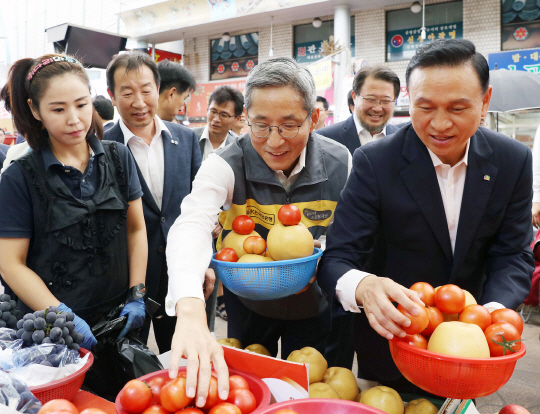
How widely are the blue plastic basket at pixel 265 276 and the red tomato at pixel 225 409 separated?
387 millimetres

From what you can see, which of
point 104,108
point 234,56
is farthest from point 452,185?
point 234,56

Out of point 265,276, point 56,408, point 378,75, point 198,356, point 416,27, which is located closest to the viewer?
point 56,408

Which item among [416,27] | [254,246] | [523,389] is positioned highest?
[416,27]

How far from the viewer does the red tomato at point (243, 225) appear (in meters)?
1.53

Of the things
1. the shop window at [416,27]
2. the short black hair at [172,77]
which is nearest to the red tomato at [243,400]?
the short black hair at [172,77]

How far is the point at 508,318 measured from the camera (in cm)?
99

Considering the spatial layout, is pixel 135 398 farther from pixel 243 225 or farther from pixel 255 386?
pixel 243 225

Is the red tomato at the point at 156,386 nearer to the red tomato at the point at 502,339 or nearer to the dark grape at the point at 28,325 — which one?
the dark grape at the point at 28,325

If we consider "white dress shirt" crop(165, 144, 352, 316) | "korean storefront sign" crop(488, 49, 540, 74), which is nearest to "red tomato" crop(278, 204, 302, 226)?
"white dress shirt" crop(165, 144, 352, 316)

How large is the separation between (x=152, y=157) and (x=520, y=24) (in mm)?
8600

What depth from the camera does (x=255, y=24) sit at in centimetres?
1108

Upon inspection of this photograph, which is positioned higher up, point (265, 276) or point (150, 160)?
point (150, 160)

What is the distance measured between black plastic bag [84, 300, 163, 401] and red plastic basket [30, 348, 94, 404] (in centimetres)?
19

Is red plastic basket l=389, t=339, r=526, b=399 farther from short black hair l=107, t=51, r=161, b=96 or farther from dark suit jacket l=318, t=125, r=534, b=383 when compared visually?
short black hair l=107, t=51, r=161, b=96
